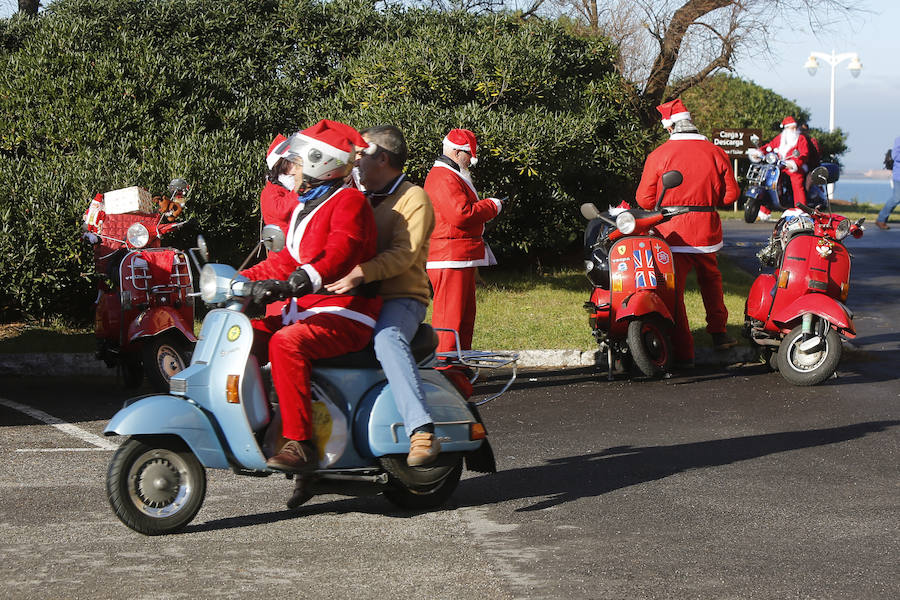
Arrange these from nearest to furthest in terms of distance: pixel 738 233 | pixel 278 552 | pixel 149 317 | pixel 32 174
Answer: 1. pixel 278 552
2. pixel 149 317
3. pixel 32 174
4. pixel 738 233

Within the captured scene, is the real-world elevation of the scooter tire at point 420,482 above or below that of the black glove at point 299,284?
below

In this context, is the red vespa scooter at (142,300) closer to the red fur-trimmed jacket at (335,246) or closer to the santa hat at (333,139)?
the red fur-trimmed jacket at (335,246)

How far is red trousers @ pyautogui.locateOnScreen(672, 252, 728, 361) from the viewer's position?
9.62m

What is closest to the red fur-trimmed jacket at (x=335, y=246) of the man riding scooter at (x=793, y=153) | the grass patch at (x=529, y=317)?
the grass patch at (x=529, y=317)

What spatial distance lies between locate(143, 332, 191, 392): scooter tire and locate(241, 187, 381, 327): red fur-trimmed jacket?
139 inches

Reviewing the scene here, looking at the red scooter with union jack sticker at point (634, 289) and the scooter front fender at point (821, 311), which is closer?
the scooter front fender at point (821, 311)

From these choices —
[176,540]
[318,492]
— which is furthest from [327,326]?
[176,540]

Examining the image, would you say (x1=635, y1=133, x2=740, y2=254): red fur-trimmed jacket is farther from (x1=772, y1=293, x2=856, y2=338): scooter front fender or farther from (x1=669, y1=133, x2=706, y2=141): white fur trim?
(x1=772, y1=293, x2=856, y2=338): scooter front fender

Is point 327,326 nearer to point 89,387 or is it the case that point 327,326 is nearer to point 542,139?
point 89,387

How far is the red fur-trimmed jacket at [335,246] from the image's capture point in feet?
17.1

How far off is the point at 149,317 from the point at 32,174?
145 inches

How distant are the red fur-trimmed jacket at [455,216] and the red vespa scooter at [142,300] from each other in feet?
6.16

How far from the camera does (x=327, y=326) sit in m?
5.23

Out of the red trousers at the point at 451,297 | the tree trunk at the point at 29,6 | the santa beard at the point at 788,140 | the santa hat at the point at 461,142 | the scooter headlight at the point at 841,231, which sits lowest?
the red trousers at the point at 451,297
